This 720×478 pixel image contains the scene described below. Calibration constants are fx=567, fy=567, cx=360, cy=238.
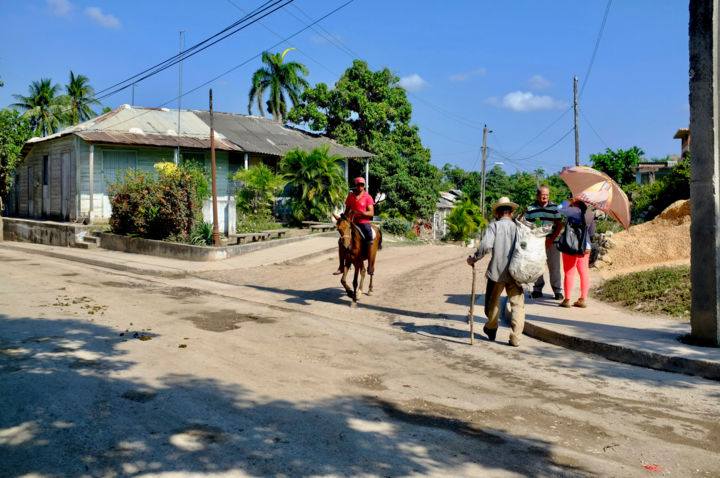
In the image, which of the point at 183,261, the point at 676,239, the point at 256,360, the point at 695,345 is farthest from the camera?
the point at 183,261

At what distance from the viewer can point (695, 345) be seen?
272 inches

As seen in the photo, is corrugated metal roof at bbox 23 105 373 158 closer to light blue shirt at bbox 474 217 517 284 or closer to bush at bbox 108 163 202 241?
bush at bbox 108 163 202 241

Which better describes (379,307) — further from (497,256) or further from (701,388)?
(701,388)

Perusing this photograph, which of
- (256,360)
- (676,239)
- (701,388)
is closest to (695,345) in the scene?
(701,388)

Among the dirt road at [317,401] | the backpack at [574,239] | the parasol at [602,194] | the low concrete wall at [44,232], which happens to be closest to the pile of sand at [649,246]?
the backpack at [574,239]

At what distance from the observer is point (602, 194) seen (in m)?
8.85

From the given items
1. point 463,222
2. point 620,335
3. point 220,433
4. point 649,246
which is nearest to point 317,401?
point 220,433

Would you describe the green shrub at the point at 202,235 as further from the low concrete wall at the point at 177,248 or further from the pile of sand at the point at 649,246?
the pile of sand at the point at 649,246

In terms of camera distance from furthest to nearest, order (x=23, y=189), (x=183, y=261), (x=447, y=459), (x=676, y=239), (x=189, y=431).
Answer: (x=23, y=189), (x=183, y=261), (x=676, y=239), (x=189, y=431), (x=447, y=459)

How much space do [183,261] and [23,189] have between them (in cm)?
2066

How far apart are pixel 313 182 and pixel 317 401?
2002cm

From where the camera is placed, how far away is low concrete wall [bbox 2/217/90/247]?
21.4 m

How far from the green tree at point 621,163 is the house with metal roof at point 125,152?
52.0 feet

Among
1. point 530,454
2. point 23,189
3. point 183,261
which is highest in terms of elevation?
point 23,189
